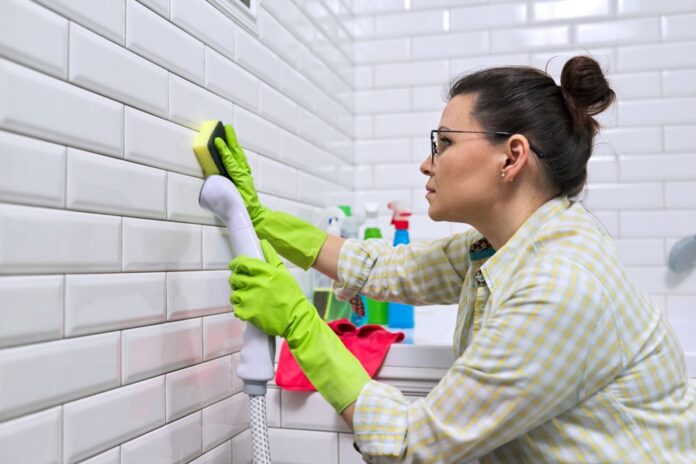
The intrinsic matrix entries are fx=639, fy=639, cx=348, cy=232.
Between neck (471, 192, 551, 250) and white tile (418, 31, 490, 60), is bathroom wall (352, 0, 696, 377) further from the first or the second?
neck (471, 192, 551, 250)

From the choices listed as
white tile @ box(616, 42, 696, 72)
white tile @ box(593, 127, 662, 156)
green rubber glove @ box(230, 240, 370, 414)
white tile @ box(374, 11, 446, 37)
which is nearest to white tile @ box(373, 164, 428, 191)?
white tile @ box(374, 11, 446, 37)

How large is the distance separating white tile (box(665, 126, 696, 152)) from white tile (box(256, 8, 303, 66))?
1.10 m

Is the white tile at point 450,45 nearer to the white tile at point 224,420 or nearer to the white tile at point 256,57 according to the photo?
the white tile at point 256,57

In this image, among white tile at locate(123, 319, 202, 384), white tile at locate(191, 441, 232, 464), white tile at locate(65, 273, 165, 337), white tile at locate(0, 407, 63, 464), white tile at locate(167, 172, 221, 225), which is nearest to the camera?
white tile at locate(0, 407, 63, 464)

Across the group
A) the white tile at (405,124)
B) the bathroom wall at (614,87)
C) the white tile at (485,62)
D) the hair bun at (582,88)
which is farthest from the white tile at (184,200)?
the white tile at (485,62)

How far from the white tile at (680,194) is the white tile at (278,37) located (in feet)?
3.71

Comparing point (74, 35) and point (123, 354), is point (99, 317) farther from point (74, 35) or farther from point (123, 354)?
point (74, 35)

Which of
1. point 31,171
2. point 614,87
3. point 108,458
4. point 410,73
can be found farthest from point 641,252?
point 31,171

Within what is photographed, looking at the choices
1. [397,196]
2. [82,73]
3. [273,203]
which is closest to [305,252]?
[273,203]

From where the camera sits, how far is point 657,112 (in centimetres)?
185

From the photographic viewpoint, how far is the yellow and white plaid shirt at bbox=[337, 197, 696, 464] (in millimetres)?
843

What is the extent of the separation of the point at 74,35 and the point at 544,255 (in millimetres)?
684

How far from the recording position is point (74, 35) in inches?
30.7

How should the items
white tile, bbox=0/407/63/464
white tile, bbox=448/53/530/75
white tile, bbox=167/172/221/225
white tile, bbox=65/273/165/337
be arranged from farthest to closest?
white tile, bbox=448/53/530/75
white tile, bbox=167/172/221/225
white tile, bbox=65/273/165/337
white tile, bbox=0/407/63/464
